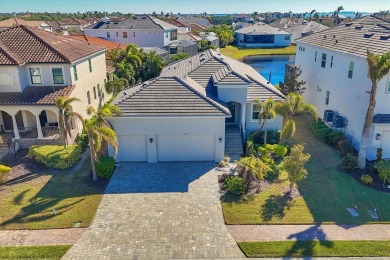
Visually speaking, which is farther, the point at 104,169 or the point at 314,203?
the point at 104,169

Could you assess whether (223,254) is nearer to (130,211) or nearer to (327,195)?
(130,211)

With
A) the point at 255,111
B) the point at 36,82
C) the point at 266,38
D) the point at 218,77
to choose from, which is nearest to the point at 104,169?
the point at 36,82

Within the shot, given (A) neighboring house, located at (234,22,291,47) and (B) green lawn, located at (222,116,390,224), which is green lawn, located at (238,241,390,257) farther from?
(A) neighboring house, located at (234,22,291,47)

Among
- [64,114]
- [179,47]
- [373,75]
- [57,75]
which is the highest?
[373,75]

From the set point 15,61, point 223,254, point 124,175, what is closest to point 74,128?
point 15,61

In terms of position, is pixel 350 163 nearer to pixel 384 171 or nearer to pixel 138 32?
pixel 384 171

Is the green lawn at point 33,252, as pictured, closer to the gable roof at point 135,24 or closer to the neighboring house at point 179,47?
the neighboring house at point 179,47

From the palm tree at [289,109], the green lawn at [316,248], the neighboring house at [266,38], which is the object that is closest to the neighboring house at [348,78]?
the palm tree at [289,109]
